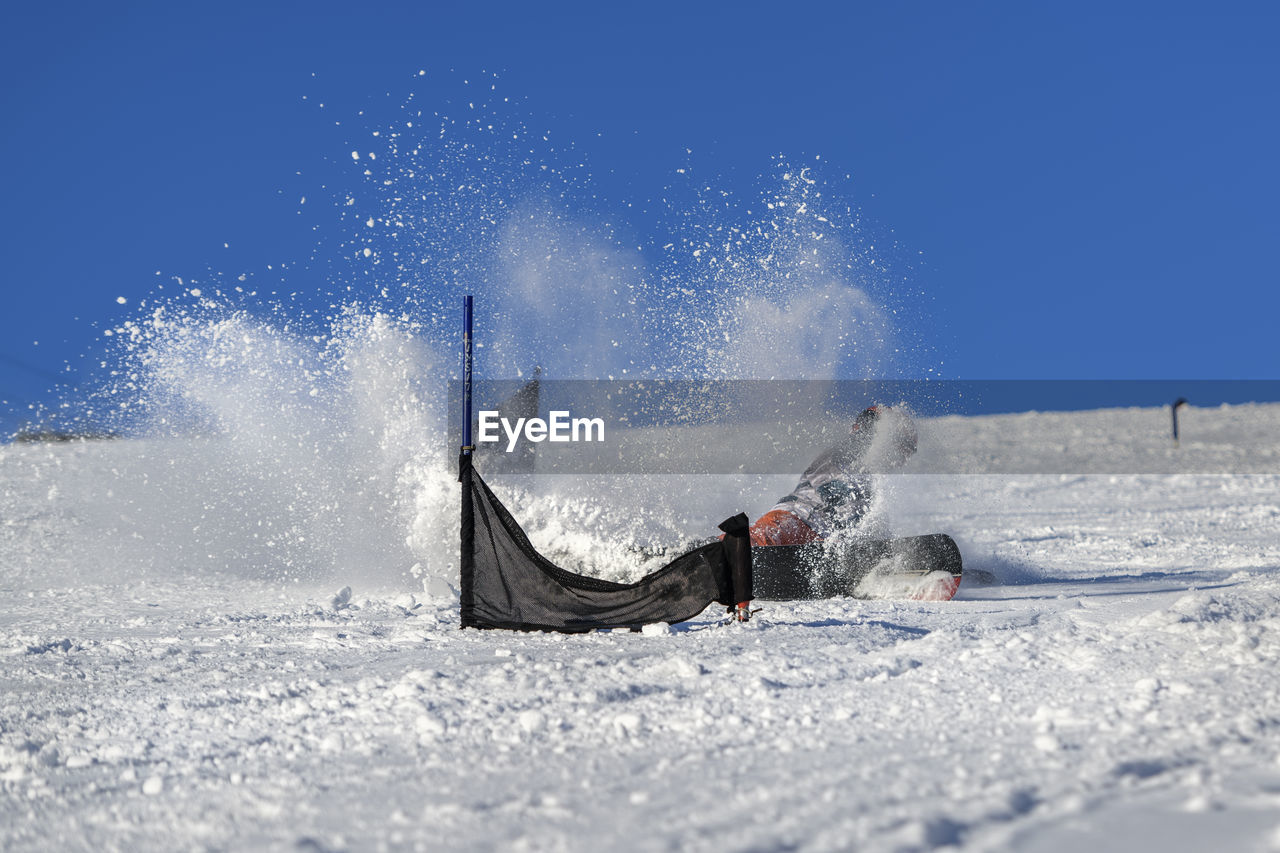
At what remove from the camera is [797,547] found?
920 centimetres

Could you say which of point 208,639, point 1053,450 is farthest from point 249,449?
point 1053,450

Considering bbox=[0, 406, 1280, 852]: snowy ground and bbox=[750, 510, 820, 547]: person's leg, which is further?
bbox=[750, 510, 820, 547]: person's leg

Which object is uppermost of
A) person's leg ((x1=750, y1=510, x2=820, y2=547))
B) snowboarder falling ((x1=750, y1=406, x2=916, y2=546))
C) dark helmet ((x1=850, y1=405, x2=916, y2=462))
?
dark helmet ((x1=850, y1=405, x2=916, y2=462))

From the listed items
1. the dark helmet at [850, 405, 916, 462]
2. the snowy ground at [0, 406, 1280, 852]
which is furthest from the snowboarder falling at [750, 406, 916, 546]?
the snowy ground at [0, 406, 1280, 852]

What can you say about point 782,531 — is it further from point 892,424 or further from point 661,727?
point 661,727

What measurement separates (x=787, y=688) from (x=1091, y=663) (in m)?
1.76

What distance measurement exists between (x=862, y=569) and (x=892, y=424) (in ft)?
6.90

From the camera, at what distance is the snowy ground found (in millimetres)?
3551

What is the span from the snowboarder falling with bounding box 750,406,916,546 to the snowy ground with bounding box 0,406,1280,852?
4.16 feet

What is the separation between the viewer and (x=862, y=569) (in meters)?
9.46

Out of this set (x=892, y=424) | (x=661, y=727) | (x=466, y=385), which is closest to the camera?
(x=661, y=727)

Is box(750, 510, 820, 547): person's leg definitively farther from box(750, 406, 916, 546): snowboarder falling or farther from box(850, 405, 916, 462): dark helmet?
box(850, 405, 916, 462): dark helmet

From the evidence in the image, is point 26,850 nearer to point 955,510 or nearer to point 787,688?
point 787,688

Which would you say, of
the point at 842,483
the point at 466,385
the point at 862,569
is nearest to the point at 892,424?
the point at 842,483
